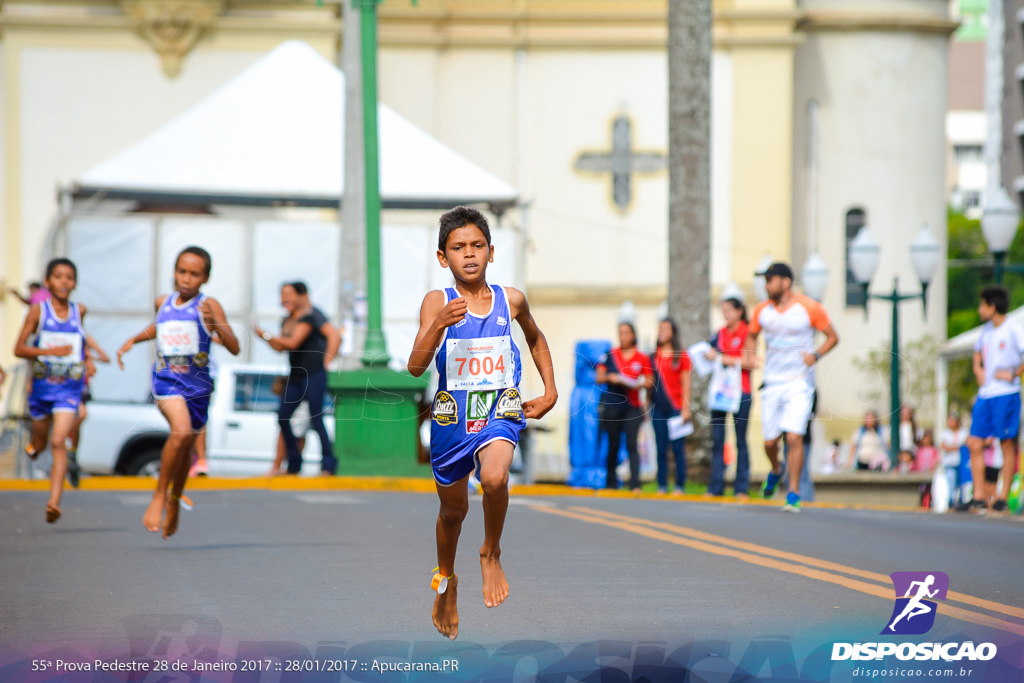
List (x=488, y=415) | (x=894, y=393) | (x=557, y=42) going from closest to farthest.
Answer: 1. (x=488, y=415)
2. (x=894, y=393)
3. (x=557, y=42)

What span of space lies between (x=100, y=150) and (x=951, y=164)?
9987 cm

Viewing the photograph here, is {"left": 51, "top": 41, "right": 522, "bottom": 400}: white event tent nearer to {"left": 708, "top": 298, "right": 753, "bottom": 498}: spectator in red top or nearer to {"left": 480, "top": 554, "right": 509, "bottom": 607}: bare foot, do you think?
{"left": 708, "top": 298, "right": 753, "bottom": 498}: spectator in red top

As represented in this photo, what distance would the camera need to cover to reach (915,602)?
7320mm

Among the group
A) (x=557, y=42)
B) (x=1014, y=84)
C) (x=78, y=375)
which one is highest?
(x=1014, y=84)

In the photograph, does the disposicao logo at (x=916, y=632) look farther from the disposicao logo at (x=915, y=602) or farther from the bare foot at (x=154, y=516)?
the bare foot at (x=154, y=516)

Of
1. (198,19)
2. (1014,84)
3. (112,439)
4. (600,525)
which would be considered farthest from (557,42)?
(1014,84)

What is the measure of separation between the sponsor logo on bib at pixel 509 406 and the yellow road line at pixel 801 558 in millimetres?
2536

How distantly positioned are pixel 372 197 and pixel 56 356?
7.62 metres

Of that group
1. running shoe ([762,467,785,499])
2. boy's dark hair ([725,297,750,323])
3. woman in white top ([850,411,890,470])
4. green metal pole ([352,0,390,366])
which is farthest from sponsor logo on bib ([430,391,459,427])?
woman in white top ([850,411,890,470])

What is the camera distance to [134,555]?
9.71 meters

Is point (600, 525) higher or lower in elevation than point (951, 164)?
lower

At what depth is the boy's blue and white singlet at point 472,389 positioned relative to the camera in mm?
6391

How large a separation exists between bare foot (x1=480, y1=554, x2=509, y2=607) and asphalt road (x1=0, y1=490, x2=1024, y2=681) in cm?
20

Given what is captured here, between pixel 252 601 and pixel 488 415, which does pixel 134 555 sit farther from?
A: pixel 488 415
